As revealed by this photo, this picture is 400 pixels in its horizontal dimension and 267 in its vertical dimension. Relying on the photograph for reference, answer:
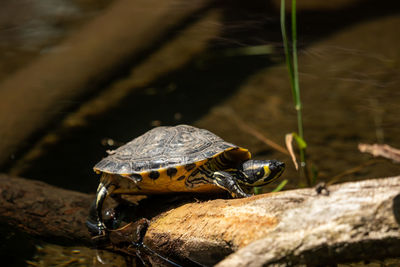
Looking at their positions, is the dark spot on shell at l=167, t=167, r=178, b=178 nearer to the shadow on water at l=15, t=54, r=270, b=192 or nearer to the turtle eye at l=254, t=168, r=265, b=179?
the turtle eye at l=254, t=168, r=265, b=179

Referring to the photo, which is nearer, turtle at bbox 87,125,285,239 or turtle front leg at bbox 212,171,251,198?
turtle front leg at bbox 212,171,251,198

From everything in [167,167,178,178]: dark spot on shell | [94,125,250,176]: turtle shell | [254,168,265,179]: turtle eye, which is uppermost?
[94,125,250,176]: turtle shell

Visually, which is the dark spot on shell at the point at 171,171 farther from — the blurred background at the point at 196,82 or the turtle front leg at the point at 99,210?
the blurred background at the point at 196,82

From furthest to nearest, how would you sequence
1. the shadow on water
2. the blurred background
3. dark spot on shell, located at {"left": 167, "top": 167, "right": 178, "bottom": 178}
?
the blurred background < the shadow on water < dark spot on shell, located at {"left": 167, "top": 167, "right": 178, "bottom": 178}

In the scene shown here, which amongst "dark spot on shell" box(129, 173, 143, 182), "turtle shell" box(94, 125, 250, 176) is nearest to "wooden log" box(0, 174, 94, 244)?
"turtle shell" box(94, 125, 250, 176)

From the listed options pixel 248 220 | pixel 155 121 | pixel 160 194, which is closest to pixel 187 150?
pixel 160 194

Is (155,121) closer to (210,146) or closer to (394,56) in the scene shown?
(210,146)

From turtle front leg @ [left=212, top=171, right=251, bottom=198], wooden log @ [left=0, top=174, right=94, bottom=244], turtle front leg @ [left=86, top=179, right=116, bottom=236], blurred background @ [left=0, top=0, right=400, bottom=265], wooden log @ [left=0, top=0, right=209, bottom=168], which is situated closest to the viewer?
turtle front leg @ [left=212, top=171, right=251, bottom=198]

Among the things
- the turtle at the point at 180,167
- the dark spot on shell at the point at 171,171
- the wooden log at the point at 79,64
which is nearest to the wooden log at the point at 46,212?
the turtle at the point at 180,167
